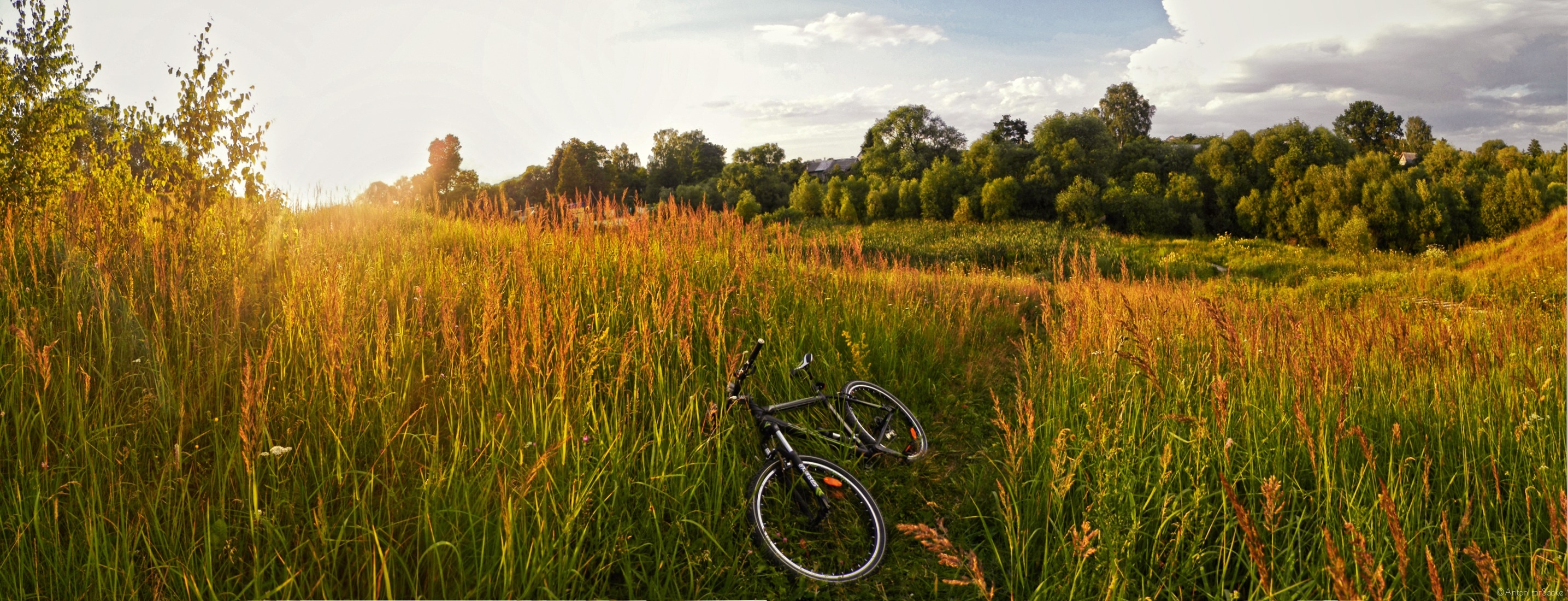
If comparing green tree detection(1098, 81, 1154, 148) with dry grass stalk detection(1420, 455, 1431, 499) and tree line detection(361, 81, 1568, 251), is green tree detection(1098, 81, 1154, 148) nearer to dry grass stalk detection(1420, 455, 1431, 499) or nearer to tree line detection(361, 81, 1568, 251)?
tree line detection(361, 81, 1568, 251)

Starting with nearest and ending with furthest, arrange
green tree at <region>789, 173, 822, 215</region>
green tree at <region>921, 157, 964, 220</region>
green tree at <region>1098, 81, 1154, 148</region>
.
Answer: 1. green tree at <region>921, 157, 964, 220</region>
2. green tree at <region>789, 173, 822, 215</region>
3. green tree at <region>1098, 81, 1154, 148</region>

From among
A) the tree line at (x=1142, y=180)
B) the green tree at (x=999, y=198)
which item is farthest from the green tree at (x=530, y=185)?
the green tree at (x=999, y=198)

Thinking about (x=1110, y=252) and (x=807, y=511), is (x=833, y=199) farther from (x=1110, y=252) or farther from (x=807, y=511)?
(x=807, y=511)

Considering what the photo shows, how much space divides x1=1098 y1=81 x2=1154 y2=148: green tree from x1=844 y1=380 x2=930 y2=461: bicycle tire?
5796 centimetres

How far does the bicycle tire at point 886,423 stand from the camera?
3756 millimetres

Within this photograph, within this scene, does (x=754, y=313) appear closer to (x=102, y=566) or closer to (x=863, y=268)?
(x=863, y=268)

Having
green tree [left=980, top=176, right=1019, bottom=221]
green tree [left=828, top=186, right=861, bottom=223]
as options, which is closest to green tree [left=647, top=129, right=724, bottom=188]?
green tree [left=828, top=186, right=861, bottom=223]

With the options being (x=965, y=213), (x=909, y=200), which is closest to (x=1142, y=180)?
(x=965, y=213)

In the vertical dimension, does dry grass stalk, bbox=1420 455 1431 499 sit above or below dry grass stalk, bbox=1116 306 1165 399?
below

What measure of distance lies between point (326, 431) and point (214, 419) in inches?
A: 14.3

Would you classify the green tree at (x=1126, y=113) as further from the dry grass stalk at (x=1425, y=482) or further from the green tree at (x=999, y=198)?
the dry grass stalk at (x=1425, y=482)

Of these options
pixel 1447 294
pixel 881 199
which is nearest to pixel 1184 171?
pixel 881 199

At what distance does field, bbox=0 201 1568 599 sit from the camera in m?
2.20

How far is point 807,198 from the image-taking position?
43531 millimetres
